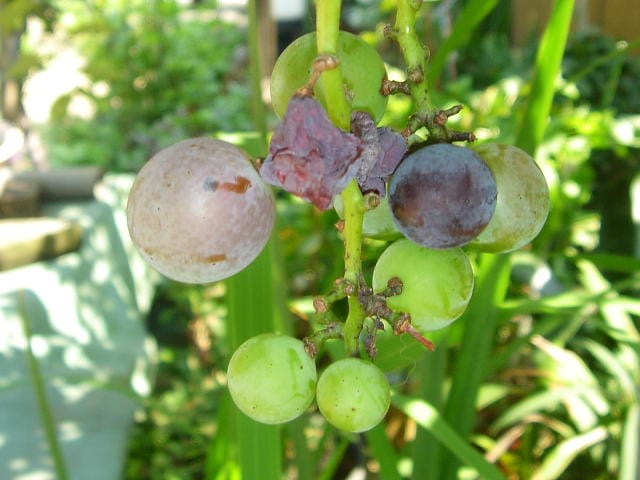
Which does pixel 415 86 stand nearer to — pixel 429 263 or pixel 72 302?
pixel 429 263

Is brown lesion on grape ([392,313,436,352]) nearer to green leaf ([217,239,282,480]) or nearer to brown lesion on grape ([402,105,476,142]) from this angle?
brown lesion on grape ([402,105,476,142])

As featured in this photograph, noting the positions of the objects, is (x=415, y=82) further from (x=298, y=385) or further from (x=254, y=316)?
(x=254, y=316)

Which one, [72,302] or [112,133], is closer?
[72,302]

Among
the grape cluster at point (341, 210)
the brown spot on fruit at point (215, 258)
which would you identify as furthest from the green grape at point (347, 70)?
the brown spot on fruit at point (215, 258)

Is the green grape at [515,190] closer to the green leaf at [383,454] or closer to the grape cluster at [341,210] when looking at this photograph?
the grape cluster at [341,210]

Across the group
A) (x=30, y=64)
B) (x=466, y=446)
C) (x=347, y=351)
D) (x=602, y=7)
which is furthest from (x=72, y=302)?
(x=602, y=7)

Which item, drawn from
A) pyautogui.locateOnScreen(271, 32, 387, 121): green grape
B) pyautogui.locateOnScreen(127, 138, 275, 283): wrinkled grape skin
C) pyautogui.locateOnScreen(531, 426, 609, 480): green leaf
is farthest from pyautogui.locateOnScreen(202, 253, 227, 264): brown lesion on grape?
pyautogui.locateOnScreen(531, 426, 609, 480): green leaf

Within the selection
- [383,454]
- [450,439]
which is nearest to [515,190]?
[450,439]
